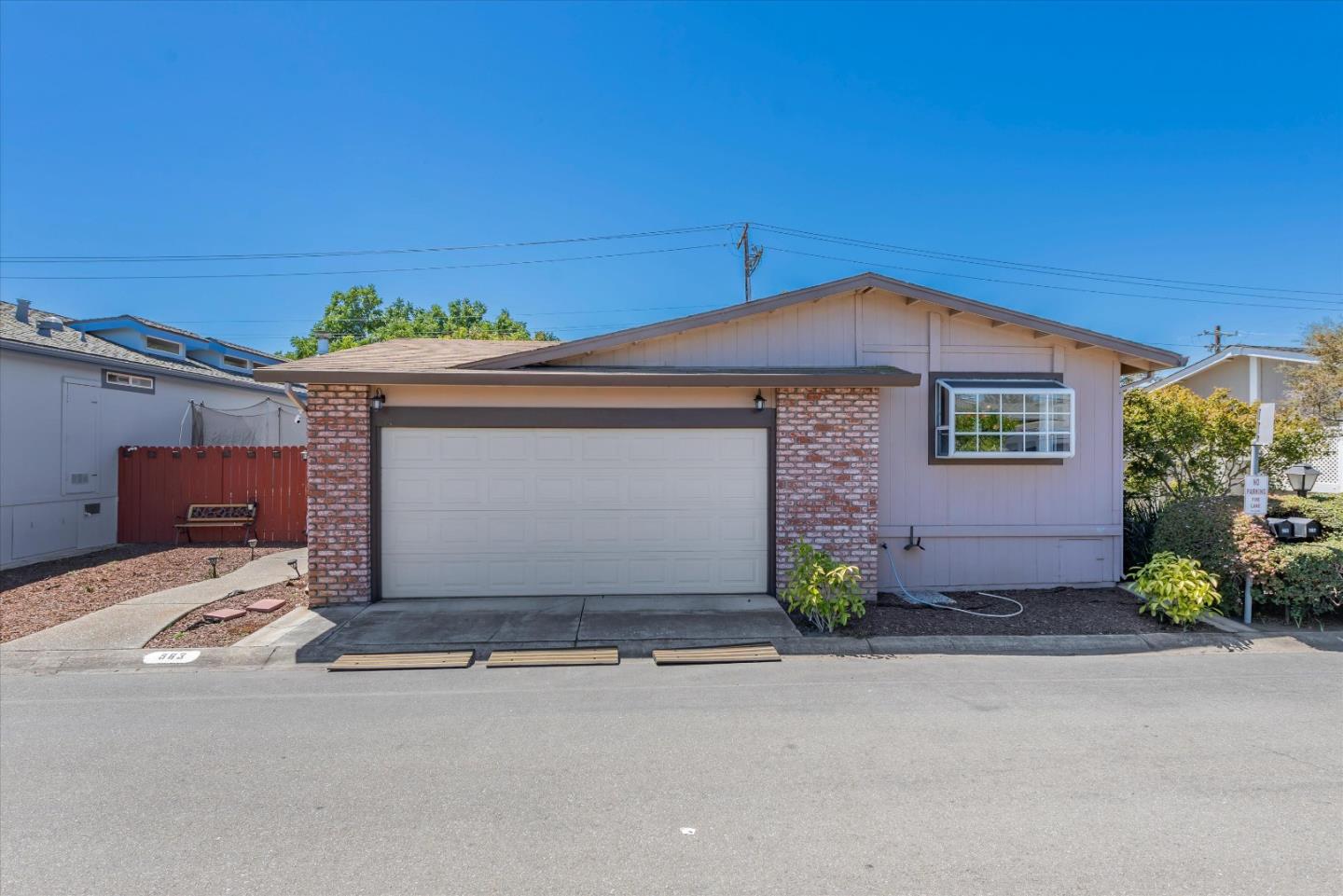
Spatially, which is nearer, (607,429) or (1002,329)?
(607,429)

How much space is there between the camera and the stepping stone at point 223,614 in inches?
287

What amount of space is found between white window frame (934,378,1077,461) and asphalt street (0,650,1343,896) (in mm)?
3282

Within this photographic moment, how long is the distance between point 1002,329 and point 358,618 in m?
8.79

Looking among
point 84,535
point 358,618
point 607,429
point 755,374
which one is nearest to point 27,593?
point 84,535

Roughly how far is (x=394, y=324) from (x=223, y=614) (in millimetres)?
31139

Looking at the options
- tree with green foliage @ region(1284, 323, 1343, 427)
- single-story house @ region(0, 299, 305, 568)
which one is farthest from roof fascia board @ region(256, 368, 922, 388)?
tree with green foliage @ region(1284, 323, 1343, 427)

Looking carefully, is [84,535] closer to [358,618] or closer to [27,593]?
[27,593]

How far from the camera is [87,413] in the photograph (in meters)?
12.1

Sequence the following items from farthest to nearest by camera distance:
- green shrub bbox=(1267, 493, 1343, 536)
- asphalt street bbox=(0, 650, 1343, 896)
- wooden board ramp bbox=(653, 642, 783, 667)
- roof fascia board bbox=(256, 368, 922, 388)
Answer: green shrub bbox=(1267, 493, 1343, 536), roof fascia board bbox=(256, 368, 922, 388), wooden board ramp bbox=(653, 642, 783, 667), asphalt street bbox=(0, 650, 1343, 896)

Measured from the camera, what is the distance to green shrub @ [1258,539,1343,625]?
718 centimetres

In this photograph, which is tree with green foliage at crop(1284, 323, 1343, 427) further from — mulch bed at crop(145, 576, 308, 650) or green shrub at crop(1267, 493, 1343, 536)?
mulch bed at crop(145, 576, 308, 650)

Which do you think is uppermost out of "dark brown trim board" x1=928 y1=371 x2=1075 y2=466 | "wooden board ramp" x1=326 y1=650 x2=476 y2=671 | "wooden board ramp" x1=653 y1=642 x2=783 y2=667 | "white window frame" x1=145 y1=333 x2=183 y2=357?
"white window frame" x1=145 y1=333 x2=183 y2=357

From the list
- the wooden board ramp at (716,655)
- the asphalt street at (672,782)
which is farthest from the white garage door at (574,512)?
the asphalt street at (672,782)

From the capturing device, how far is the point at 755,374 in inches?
308
